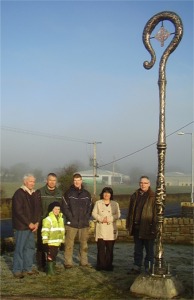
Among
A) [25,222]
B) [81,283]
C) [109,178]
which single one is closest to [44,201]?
[25,222]

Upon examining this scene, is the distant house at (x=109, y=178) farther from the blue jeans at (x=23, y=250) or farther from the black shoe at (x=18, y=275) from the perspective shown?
the black shoe at (x=18, y=275)

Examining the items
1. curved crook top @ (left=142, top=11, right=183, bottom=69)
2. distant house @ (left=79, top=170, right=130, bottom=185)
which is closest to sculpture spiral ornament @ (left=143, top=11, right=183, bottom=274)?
curved crook top @ (left=142, top=11, right=183, bottom=69)

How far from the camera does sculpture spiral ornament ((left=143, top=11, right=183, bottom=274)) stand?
6309 mm

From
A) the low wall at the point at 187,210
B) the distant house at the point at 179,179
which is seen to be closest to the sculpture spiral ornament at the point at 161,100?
the low wall at the point at 187,210

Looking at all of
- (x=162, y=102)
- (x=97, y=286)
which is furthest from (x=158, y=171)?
(x=97, y=286)

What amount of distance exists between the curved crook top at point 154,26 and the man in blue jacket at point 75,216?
8.78ft

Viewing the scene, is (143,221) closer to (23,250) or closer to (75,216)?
(75,216)

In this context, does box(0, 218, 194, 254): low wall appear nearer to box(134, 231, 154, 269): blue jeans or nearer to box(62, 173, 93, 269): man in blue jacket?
box(62, 173, 93, 269): man in blue jacket

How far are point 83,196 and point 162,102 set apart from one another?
2517 millimetres

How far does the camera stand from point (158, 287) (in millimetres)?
5941

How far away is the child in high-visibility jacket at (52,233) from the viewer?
24.0 ft

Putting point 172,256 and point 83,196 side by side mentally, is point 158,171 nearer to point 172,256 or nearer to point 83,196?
point 83,196

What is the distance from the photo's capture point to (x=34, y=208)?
24.3 ft

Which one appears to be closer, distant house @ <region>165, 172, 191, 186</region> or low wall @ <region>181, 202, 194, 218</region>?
low wall @ <region>181, 202, 194, 218</region>
